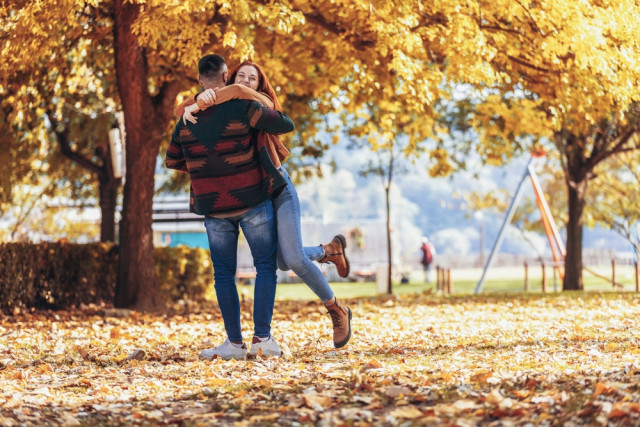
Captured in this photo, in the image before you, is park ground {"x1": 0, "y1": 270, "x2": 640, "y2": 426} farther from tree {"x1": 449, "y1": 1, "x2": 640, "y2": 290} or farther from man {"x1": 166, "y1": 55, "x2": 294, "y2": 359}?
tree {"x1": 449, "y1": 1, "x2": 640, "y2": 290}

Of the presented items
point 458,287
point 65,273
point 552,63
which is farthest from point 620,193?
point 65,273

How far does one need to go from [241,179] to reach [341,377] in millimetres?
1543

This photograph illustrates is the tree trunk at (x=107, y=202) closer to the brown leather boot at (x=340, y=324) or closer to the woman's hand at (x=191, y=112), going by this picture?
the brown leather boot at (x=340, y=324)

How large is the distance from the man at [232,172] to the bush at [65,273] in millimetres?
6930

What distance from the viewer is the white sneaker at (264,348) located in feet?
20.1

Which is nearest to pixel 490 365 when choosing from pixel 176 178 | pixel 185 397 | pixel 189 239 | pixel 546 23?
pixel 185 397

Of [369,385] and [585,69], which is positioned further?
[585,69]

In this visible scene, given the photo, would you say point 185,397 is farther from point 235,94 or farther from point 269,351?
point 235,94

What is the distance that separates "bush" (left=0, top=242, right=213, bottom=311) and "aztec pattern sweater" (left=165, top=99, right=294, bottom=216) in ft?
23.2

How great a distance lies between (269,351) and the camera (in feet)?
20.1

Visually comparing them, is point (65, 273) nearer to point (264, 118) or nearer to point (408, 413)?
point (264, 118)

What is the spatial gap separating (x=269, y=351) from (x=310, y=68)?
774 centimetres

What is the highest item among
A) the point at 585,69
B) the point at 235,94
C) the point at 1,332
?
the point at 585,69

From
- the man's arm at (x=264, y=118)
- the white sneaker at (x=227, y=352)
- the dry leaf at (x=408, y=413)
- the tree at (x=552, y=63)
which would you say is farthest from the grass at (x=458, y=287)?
the dry leaf at (x=408, y=413)
